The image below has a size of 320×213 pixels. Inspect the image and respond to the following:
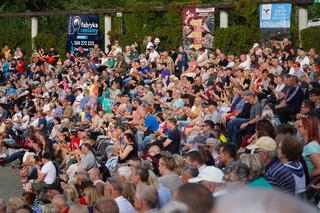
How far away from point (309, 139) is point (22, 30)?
29.6 meters

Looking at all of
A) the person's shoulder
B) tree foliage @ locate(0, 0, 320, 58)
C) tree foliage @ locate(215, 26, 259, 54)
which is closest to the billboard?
tree foliage @ locate(0, 0, 320, 58)

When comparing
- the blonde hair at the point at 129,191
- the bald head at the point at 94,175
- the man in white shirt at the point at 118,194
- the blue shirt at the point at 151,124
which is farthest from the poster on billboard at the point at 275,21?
the blonde hair at the point at 129,191

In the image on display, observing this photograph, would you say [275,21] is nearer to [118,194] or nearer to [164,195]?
[118,194]

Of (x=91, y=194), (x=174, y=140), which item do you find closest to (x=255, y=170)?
(x=91, y=194)

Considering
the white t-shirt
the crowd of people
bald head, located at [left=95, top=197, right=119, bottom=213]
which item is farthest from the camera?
the white t-shirt

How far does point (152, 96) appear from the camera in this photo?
774 inches

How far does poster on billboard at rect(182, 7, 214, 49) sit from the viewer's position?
2544 centimetres

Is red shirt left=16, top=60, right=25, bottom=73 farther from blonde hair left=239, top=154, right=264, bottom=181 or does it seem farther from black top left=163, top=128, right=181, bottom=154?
blonde hair left=239, top=154, right=264, bottom=181

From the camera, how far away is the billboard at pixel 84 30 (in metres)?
30.8

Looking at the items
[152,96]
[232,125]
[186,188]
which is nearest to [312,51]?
[152,96]

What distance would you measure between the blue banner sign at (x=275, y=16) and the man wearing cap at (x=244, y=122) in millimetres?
7349

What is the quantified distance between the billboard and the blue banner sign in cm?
938

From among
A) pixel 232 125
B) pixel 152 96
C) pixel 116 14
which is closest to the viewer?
pixel 232 125

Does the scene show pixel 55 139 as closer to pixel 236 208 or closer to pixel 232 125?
pixel 232 125
